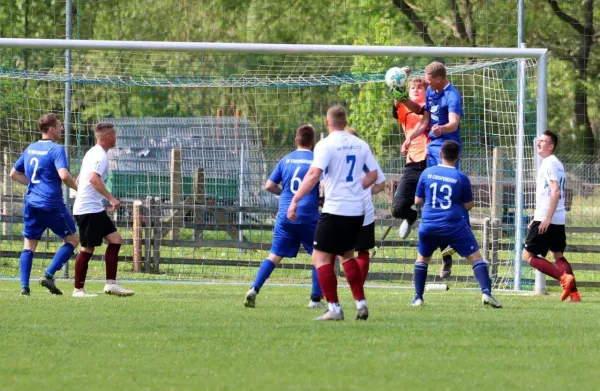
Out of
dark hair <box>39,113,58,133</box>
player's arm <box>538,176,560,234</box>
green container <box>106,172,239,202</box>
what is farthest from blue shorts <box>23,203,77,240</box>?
green container <box>106,172,239,202</box>

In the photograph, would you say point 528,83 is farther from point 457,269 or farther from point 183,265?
point 183,265

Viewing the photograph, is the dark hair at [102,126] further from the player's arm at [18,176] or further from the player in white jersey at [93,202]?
the player's arm at [18,176]

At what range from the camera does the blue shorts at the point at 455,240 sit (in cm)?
1221

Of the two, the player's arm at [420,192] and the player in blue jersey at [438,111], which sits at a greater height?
the player in blue jersey at [438,111]

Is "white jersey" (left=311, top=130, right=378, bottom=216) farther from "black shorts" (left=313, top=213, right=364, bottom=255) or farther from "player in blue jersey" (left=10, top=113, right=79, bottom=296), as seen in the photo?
"player in blue jersey" (left=10, top=113, right=79, bottom=296)

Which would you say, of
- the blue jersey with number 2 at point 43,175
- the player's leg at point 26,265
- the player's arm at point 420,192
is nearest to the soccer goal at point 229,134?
the blue jersey with number 2 at point 43,175

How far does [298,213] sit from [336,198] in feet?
6.80

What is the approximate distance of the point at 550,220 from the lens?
14125 mm

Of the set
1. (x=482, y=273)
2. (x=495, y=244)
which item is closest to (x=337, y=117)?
(x=482, y=273)

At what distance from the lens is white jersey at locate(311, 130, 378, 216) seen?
1034 centimetres

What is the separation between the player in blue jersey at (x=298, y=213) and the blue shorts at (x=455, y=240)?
1.16 metres

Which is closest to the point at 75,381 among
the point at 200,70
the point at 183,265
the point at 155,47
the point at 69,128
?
the point at 155,47

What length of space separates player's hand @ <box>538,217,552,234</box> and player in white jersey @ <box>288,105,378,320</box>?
168 inches

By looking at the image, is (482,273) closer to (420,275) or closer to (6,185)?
(420,275)
